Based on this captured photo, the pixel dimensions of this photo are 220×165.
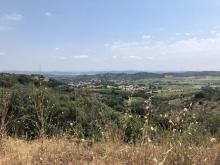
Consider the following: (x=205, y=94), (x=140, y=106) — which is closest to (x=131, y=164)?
(x=140, y=106)

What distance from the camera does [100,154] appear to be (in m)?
5.61


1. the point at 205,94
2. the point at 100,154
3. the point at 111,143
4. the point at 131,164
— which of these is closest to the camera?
the point at 131,164

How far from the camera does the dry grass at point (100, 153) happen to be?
14.1ft

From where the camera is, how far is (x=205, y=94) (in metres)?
40.4

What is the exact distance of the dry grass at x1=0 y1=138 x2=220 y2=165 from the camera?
4309 mm

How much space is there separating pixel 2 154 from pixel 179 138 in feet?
7.94

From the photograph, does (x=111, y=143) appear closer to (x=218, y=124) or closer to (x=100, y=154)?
(x=100, y=154)

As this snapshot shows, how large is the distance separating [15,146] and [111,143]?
166cm

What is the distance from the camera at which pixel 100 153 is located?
5684 mm

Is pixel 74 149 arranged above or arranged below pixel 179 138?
below

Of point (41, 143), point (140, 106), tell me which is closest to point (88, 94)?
point (140, 106)

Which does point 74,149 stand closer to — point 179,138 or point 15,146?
point 15,146

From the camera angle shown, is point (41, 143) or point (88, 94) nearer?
point (41, 143)

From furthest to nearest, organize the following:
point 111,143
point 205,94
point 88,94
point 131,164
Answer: point 205,94
point 88,94
point 111,143
point 131,164
